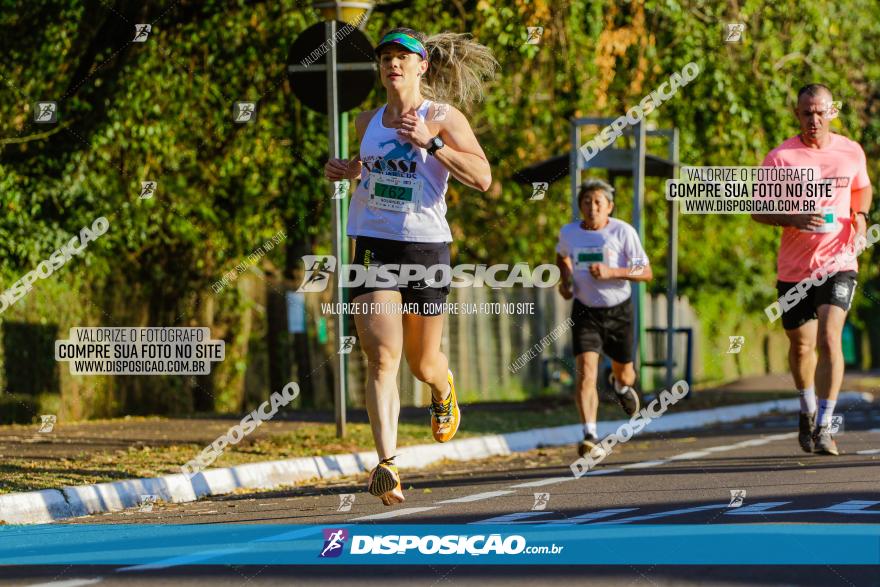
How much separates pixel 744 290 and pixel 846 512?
30342 millimetres

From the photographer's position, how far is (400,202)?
332 inches

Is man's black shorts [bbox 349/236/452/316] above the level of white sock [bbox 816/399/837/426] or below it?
above

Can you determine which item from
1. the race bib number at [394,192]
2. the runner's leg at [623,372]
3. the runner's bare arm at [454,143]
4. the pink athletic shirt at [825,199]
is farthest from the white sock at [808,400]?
the race bib number at [394,192]

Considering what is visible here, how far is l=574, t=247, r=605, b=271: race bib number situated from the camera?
41.1 ft

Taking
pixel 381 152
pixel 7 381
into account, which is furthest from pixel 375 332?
pixel 7 381

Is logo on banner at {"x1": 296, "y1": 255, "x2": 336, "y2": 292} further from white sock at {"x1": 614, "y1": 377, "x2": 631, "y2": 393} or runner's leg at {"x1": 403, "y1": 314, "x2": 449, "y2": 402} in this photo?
runner's leg at {"x1": 403, "y1": 314, "x2": 449, "y2": 402}

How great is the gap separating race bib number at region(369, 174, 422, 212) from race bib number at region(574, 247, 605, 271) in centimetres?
425

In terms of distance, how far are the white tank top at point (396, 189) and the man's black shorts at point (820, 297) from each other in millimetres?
3668

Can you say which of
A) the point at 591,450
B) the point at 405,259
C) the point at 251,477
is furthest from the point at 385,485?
the point at 591,450

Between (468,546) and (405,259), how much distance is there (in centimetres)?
199

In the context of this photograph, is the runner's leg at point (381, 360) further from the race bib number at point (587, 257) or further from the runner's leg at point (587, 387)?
the race bib number at point (587, 257)

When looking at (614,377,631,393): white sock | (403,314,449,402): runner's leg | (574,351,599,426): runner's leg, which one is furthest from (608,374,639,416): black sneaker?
(403,314,449,402): runner's leg

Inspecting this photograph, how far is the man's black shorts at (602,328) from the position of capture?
41.0ft

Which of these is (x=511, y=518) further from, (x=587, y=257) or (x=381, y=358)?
(x=587, y=257)
